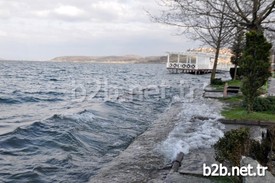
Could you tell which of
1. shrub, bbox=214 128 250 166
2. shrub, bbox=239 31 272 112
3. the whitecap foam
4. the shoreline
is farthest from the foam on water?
shrub, bbox=214 128 250 166

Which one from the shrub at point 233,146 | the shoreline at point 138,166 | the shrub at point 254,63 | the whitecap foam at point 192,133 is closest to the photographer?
the shrub at point 233,146

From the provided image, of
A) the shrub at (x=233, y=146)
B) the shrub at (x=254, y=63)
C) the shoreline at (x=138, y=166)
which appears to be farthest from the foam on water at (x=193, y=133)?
the shrub at (x=233, y=146)

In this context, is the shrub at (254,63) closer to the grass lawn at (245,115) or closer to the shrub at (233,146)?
the grass lawn at (245,115)

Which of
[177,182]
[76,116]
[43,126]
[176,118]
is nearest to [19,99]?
[76,116]

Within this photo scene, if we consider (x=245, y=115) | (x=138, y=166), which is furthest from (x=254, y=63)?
(x=138, y=166)

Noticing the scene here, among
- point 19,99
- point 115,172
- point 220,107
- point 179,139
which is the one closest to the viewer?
point 115,172

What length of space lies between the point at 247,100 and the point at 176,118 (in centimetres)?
305

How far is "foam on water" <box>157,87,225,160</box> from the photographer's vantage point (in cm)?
1003

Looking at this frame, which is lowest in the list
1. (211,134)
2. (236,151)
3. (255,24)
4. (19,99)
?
(19,99)

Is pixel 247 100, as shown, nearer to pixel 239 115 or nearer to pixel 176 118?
pixel 239 115

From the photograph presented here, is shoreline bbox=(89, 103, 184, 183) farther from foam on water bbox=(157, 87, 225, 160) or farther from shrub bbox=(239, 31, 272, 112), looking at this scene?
shrub bbox=(239, 31, 272, 112)

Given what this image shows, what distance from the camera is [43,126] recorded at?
16.2 m

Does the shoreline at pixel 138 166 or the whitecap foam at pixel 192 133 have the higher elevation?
the whitecap foam at pixel 192 133

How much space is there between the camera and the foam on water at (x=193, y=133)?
1003cm
